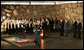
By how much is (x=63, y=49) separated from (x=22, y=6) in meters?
12.8

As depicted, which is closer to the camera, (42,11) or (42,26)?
(42,26)

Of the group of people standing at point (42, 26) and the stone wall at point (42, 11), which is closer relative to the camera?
the group of people standing at point (42, 26)

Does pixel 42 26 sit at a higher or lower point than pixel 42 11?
lower

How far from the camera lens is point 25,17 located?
20031 mm

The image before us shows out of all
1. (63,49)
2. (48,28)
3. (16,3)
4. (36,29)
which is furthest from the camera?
(16,3)

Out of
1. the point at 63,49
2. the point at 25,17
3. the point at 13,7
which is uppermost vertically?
the point at 13,7

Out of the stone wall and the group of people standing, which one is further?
→ the stone wall

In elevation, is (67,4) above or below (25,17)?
above

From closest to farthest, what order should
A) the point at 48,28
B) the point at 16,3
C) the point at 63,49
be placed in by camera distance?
the point at 63,49, the point at 48,28, the point at 16,3

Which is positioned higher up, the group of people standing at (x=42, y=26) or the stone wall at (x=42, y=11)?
the stone wall at (x=42, y=11)

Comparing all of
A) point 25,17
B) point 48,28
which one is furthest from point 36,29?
point 25,17

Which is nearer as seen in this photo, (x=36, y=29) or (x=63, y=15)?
(x=36, y=29)

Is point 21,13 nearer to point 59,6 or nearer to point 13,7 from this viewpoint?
point 13,7

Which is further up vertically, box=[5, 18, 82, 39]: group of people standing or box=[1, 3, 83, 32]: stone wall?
box=[1, 3, 83, 32]: stone wall
